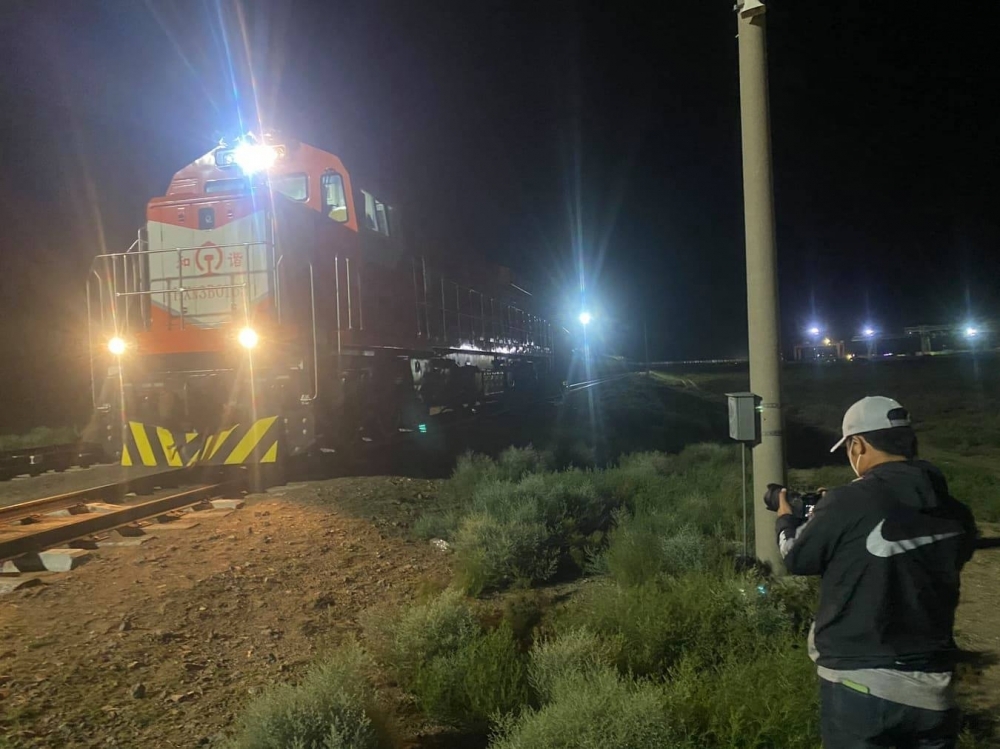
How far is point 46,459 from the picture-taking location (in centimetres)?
1369

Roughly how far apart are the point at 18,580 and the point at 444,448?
870 cm

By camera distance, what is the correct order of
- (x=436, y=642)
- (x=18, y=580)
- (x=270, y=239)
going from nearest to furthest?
(x=436, y=642) → (x=18, y=580) → (x=270, y=239)

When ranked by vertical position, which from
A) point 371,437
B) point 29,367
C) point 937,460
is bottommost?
point 937,460

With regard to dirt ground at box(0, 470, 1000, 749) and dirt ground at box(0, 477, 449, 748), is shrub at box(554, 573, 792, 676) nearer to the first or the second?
dirt ground at box(0, 470, 1000, 749)

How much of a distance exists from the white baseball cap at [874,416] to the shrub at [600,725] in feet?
4.59

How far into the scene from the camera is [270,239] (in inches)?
415

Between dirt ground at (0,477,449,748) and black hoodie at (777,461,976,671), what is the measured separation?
2.92 meters

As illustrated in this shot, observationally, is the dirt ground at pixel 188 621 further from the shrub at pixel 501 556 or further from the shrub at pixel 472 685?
the shrub at pixel 472 685

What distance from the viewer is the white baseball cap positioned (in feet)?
8.56

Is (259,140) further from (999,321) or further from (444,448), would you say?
(999,321)

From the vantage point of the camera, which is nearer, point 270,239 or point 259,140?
point 270,239

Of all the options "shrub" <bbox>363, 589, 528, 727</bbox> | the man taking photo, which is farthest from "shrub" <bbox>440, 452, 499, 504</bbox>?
the man taking photo

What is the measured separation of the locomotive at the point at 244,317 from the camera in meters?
10.6

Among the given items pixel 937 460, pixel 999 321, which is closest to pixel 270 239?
pixel 937 460
